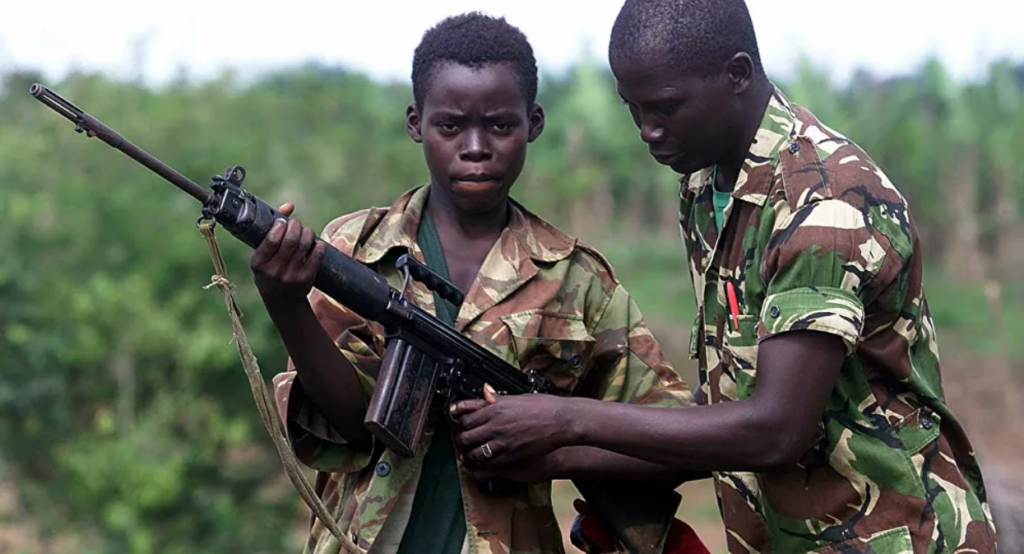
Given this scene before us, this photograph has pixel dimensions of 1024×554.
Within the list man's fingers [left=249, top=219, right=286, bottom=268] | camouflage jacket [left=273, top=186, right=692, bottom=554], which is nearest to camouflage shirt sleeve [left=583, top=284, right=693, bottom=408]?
camouflage jacket [left=273, top=186, right=692, bottom=554]

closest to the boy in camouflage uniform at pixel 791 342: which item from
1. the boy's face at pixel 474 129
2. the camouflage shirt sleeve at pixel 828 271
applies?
the camouflage shirt sleeve at pixel 828 271

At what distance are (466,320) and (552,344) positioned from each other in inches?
10.0

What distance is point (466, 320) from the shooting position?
3.46 metres

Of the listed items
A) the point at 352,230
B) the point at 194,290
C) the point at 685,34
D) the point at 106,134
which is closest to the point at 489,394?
the point at 352,230

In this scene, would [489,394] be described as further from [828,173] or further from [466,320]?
[828,173]

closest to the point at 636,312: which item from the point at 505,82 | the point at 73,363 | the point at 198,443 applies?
the point at 505,82

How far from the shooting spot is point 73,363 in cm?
1723

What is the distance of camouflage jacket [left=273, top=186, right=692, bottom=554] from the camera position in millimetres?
3375

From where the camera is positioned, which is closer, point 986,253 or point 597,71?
point 986,253

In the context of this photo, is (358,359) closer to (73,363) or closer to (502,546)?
(502,546)

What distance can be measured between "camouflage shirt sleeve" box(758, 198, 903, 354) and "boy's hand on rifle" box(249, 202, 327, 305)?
43.5 inches

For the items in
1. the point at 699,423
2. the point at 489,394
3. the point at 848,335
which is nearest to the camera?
the point at 848,335

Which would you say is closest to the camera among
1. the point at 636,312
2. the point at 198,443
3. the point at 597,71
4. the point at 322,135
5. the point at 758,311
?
the point at 758,311

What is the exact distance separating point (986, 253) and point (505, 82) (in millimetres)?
25892
